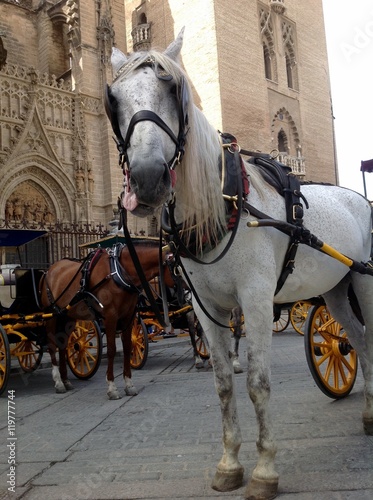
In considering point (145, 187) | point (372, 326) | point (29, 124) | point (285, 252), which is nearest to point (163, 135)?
point (145, 187)

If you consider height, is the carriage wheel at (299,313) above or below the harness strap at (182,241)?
below

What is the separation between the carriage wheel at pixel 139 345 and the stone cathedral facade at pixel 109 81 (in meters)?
10.2

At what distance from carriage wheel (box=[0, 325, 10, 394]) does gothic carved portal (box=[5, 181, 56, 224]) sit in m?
11.5

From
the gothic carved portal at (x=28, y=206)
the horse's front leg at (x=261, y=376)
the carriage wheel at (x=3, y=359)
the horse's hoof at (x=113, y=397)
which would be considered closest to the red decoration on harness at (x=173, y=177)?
the horse's front leg at (x=261, y=376)

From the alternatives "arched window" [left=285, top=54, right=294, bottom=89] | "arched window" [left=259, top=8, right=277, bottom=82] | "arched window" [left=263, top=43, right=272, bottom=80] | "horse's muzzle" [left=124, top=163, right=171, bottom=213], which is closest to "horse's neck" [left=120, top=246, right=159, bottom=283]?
"horse's muzzle" [left=124, top=163, right=171, bottom=213]

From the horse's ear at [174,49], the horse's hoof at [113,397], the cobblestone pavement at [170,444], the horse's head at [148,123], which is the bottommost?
the horse's hoof at [113,397]

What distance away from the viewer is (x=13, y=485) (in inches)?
110

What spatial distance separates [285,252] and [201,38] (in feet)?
80.3

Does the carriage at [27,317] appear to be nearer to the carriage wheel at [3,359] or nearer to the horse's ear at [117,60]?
the carriage wheel at [3,359]

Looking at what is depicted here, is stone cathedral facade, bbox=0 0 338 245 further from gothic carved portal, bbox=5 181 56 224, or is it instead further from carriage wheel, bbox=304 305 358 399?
carriage wheel, bbox=304 305 358 399

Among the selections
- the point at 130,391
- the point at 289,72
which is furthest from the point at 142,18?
the point at 130,391

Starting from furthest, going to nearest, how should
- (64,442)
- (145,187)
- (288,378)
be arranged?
(288,378) → (64,442) → (145,187)

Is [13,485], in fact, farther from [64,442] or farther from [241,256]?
[241,256]

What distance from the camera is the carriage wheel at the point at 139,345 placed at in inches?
305
